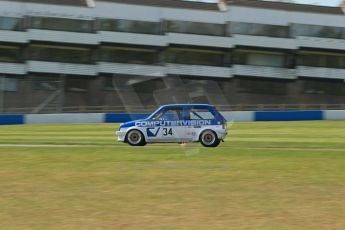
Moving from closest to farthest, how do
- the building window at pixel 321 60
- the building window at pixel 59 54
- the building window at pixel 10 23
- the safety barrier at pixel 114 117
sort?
the safety barrier at pixel 114 117, the building window at pixel 10 23, the building window at pixel 59 54, the building window at pixel 321 60

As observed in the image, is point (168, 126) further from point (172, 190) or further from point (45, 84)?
point (45, 84)

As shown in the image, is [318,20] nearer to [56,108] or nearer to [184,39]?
[184,39]

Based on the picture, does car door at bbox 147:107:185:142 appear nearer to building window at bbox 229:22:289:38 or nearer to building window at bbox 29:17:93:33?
building window at bbox 29:17:93:33

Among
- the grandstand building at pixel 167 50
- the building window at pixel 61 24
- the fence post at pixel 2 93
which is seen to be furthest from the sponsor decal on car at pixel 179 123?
the building window at pixel 61 24

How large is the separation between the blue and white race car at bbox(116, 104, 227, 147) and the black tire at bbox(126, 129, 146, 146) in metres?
0.27

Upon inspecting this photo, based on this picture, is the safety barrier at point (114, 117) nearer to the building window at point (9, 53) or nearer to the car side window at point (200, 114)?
the building window at point (9, 53)

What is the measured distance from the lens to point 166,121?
50.3ft

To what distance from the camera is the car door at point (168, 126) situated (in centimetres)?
1516

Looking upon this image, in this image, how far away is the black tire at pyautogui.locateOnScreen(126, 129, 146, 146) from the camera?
15891mm

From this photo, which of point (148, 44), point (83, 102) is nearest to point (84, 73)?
point (83, 102)

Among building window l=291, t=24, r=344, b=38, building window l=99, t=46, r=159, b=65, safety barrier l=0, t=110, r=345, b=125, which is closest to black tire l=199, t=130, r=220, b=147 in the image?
safety barrier l=0, t=110, r=345, b=125

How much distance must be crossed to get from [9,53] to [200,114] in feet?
137

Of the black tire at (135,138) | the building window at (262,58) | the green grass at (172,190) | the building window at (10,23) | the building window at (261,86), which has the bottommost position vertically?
the green grass at (172,190)

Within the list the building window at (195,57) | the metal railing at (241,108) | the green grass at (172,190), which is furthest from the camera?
the building window at (195,57)
